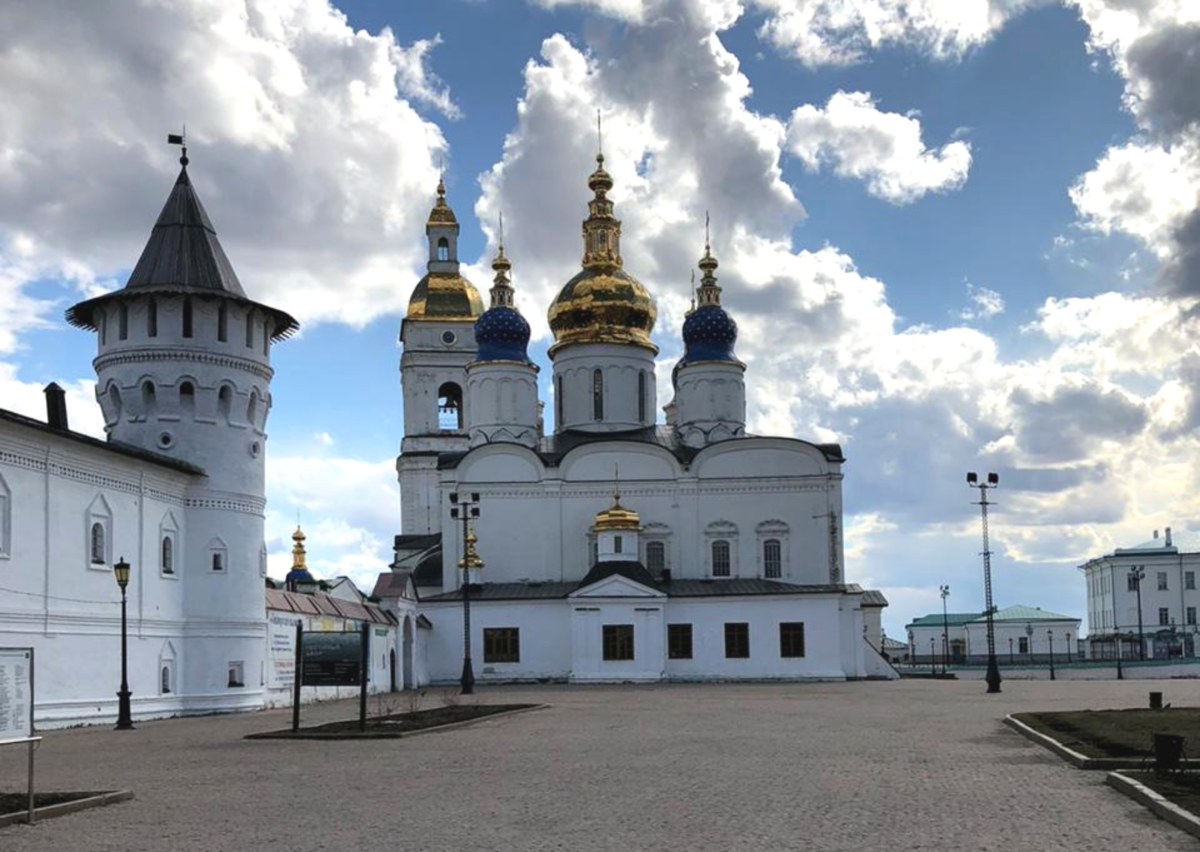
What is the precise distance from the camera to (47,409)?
1149 inches

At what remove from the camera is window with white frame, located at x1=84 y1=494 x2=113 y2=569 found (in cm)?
2914

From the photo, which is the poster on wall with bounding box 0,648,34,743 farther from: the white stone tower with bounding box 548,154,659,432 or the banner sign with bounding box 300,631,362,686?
the white stone tower with bounding box 548,154,659,432

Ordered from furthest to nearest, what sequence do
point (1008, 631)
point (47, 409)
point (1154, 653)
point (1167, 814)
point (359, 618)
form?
1. point (1008, 631)
2. point (1154, 653)
3. point (359, 618)
4. point (47, 409)
5. point (1167, 814)

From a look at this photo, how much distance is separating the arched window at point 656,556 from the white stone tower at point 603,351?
6.23m

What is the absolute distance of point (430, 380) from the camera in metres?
70.6

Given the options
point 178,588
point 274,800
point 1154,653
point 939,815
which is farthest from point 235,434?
point 1154,653

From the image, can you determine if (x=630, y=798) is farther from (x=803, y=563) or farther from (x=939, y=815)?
(x=803, y=563)

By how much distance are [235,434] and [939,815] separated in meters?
24.1

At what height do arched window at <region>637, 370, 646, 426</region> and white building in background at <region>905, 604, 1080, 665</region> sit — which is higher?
arched window at <region>637, 370, 646, 426</region>

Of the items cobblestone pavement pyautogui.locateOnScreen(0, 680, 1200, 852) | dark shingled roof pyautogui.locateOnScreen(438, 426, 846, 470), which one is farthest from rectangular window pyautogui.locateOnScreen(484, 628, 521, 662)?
cobblestone pavement pyautogui.locateOnScreen(0, 680, 1200, 852)

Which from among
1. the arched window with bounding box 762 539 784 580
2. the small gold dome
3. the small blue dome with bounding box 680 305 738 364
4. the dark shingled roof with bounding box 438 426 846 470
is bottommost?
the arched window with bounding box 762 539 784 580

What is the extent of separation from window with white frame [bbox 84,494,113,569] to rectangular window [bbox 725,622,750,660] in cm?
2590

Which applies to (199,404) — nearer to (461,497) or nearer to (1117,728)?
(1117,728)

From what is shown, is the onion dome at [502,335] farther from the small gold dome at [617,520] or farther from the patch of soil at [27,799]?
the patch of soil at [27,799]
